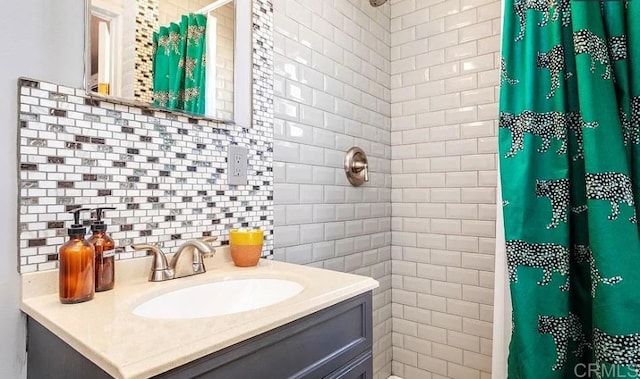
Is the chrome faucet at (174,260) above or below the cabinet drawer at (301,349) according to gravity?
above

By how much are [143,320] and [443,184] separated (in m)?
1.68

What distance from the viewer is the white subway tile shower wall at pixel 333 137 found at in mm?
1435

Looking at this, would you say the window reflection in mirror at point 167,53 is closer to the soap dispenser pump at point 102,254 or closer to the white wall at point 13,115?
the white wall at point 13,115

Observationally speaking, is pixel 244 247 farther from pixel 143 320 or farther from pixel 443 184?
pixel 443 184

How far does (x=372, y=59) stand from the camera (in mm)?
1976

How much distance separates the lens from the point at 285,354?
27.5 inches

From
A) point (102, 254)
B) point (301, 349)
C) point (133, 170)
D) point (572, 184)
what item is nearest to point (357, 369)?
point (301, 349)

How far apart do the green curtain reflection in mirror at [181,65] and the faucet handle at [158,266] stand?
0.42 m

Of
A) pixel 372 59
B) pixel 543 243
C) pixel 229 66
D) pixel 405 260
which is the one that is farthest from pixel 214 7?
pixel 405 260

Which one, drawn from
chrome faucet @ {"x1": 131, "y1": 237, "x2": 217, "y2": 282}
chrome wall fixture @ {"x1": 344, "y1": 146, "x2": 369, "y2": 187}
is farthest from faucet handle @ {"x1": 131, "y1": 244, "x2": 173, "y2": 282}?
chrome wall fixture @ {"x1": 344, "y1": 146, "x2": 369, "y2": 187}

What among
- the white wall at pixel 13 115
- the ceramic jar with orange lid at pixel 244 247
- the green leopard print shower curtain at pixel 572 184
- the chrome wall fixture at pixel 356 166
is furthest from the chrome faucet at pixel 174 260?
the green leopard print shower curtain at pixel 572 184

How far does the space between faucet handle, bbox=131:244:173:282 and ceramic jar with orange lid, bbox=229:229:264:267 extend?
224 mm

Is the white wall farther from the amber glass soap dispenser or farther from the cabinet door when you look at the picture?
the cabinet door

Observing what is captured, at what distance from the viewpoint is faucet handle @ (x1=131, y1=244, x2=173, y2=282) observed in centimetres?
91
